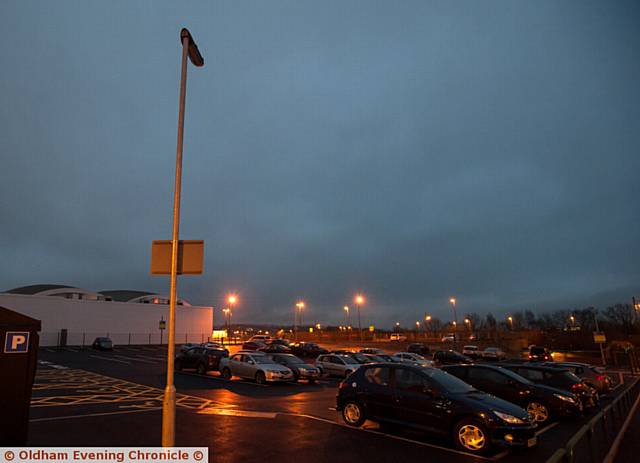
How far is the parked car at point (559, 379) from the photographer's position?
13211 millimetres

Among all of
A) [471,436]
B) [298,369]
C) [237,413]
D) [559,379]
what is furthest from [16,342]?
[298,369]

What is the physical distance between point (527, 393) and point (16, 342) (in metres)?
12.3

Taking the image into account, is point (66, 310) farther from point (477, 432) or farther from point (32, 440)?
point (477, 432)

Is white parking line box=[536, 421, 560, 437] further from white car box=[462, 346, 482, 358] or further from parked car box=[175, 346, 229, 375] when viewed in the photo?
white car box=[462, 346, 482, 358]

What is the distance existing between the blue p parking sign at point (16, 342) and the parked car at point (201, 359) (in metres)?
17.4

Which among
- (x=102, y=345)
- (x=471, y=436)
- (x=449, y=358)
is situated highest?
(x=102, y=345)

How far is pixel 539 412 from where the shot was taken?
1185 centimetres

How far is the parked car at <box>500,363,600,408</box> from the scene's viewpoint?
13211 millimetres

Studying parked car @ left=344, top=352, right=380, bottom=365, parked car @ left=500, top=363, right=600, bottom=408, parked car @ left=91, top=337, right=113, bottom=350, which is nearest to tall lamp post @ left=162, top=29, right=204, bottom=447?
parked car @ left=500, top=363, right=600, bottom=408

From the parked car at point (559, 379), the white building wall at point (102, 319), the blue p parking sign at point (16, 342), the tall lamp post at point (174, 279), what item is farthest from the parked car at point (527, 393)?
the white building wall at point (102, 319)

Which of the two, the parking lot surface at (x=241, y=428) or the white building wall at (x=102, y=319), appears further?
the white building wall at (x=102, y=319)

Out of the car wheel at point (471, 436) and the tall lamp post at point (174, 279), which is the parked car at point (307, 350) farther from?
the tall lamp post at point (174, 279)

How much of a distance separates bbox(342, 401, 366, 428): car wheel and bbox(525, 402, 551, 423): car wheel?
5058mm

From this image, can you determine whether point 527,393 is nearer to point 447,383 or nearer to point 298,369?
point 447,383
